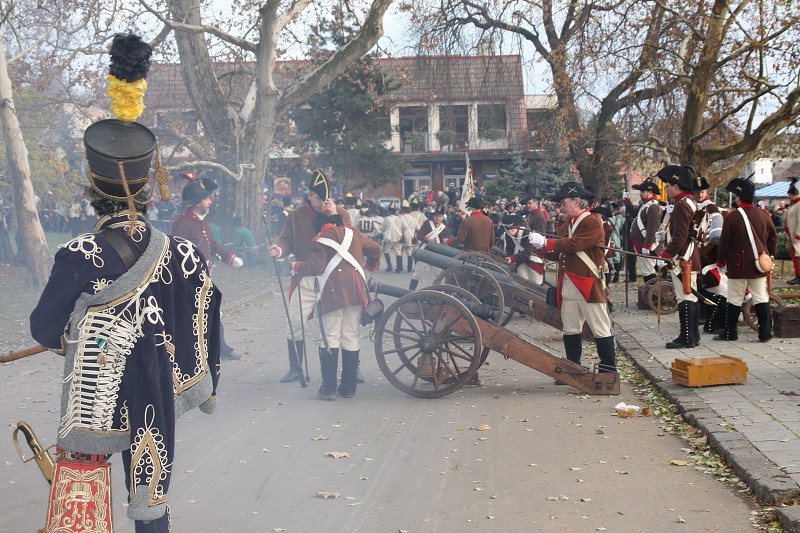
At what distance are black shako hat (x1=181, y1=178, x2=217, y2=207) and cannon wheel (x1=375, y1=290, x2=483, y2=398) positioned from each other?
8.27ft

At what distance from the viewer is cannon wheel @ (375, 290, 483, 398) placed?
26.2 ft

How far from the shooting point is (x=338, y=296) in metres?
8.16

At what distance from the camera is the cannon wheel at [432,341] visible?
7.99 meters

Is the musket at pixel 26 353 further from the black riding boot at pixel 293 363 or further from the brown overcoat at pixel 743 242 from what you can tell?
the brown overcoat at pixel 743 242

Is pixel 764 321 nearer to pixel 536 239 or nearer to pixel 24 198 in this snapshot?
pixel 536 239

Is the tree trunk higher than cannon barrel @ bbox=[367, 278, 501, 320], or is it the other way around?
the tree trunk

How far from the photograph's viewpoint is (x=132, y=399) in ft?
11.6

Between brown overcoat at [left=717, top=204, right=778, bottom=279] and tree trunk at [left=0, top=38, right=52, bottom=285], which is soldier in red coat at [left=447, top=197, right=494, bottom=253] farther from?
tree trunk at [left=0, top=38, right=52, bottom=285]

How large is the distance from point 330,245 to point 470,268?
4.03 m

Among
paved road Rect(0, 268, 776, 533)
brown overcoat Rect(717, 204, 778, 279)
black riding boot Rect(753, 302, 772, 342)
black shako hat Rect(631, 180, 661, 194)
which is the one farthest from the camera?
black shako hat Rect(631, 180, 661, 194)

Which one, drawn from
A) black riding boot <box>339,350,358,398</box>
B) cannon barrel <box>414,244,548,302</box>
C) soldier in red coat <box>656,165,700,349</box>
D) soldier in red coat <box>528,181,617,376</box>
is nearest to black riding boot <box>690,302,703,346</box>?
soldier in red coat <box>656,165,700,349</box>

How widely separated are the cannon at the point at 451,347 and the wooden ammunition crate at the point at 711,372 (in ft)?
1.93

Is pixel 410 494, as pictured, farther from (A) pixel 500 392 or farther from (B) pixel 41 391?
(B) pixel 41 391

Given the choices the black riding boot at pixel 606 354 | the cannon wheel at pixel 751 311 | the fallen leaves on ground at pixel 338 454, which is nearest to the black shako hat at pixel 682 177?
the cannon wheel at pixel 751 311
